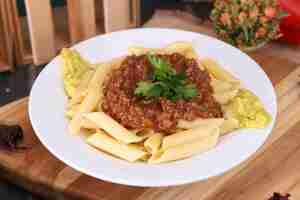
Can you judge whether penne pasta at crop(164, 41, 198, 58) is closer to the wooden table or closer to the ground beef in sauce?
the ground beef in sauce

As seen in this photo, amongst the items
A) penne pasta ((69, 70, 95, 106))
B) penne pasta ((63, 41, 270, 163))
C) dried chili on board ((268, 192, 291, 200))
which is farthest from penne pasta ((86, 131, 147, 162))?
dried chili on board ((268, 192, 291, 200))

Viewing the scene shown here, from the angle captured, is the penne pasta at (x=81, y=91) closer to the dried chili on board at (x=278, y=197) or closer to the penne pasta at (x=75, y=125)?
the penne pasta at (x=75, y=125)

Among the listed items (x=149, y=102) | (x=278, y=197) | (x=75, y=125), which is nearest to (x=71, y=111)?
(x=75, y=125)

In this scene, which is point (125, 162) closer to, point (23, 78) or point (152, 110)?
point (152, 110)

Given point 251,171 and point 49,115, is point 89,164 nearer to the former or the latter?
point 49,115

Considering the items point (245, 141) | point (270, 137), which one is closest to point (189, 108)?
point (245, 141)

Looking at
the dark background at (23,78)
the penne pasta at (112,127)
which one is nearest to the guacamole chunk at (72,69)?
the penne pasta at (112,127)
